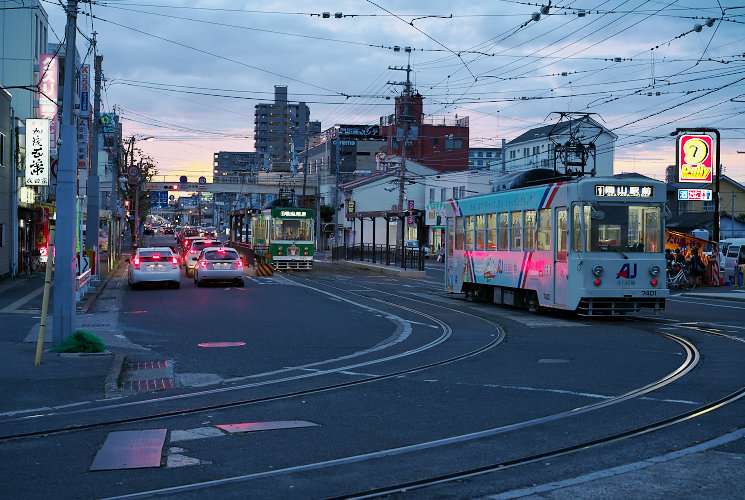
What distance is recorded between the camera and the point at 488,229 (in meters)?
24.9

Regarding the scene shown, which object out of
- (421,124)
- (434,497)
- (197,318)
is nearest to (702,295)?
(197,318)

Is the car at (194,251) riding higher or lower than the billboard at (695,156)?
lower

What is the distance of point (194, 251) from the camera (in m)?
42.4

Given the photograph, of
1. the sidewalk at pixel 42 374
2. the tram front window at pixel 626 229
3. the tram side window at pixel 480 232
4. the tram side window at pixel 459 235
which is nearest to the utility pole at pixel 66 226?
the sidewalk at pixel 42 374

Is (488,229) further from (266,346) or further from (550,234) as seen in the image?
(266,346)

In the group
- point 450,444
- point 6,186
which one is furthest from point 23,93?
point 450,444

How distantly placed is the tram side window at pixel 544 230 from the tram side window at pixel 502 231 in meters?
2.20

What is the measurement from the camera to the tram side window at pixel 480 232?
999 inches

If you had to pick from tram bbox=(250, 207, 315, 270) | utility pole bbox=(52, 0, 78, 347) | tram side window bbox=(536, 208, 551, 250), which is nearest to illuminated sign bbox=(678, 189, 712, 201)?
tram bbox=(250, 207, 315, 270)

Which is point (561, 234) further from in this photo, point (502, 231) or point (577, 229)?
point (502, 231)

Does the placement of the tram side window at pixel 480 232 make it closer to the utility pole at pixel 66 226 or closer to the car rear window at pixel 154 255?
the car rear window at pixel 154 255

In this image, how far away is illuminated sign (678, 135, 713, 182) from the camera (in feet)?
120

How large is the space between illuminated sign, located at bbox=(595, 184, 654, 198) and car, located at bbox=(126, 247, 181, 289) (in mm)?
17605

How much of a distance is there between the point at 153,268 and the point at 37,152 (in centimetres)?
802
